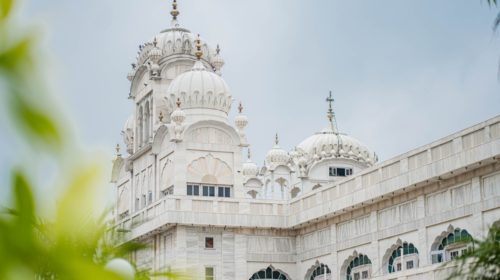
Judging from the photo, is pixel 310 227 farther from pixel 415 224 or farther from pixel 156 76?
pixel 156 76

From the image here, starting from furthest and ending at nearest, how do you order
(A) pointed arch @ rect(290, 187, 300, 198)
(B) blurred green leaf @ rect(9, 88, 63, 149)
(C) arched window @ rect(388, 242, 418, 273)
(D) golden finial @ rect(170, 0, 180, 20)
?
(A) pointed arch @ rect(290, 187, 300, 198) < (D) golden finial @ rect(170, 0, 180, 20) < (C) arched window @ rect(388, 242, 418, 273) < (B) blurred green leaf @ rect(9, 88, 63, 149)

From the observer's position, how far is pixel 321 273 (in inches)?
1475

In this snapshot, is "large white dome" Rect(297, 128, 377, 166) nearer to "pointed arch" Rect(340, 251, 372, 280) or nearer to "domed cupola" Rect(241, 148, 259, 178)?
"domed cupola" Rect(241, 148, 259, 178)

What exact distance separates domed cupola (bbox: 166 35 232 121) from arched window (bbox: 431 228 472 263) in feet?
46.9

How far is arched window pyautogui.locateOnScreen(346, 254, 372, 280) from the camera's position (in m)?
34.6

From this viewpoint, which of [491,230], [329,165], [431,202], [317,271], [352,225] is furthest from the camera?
[329,165]

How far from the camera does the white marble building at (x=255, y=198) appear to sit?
1163 inches

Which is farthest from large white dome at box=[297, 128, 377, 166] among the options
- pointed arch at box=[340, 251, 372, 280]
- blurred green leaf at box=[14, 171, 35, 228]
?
blurred green leaf at box=[14, 171, 35, 228]

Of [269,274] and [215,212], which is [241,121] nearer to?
[215,212]

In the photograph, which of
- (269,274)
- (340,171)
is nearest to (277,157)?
(340,171)

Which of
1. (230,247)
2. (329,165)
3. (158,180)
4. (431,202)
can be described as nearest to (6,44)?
(431,202)

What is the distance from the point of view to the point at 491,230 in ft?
35.8

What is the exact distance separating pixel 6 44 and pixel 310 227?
37.0m

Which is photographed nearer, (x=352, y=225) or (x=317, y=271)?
(x=352, y=225)
